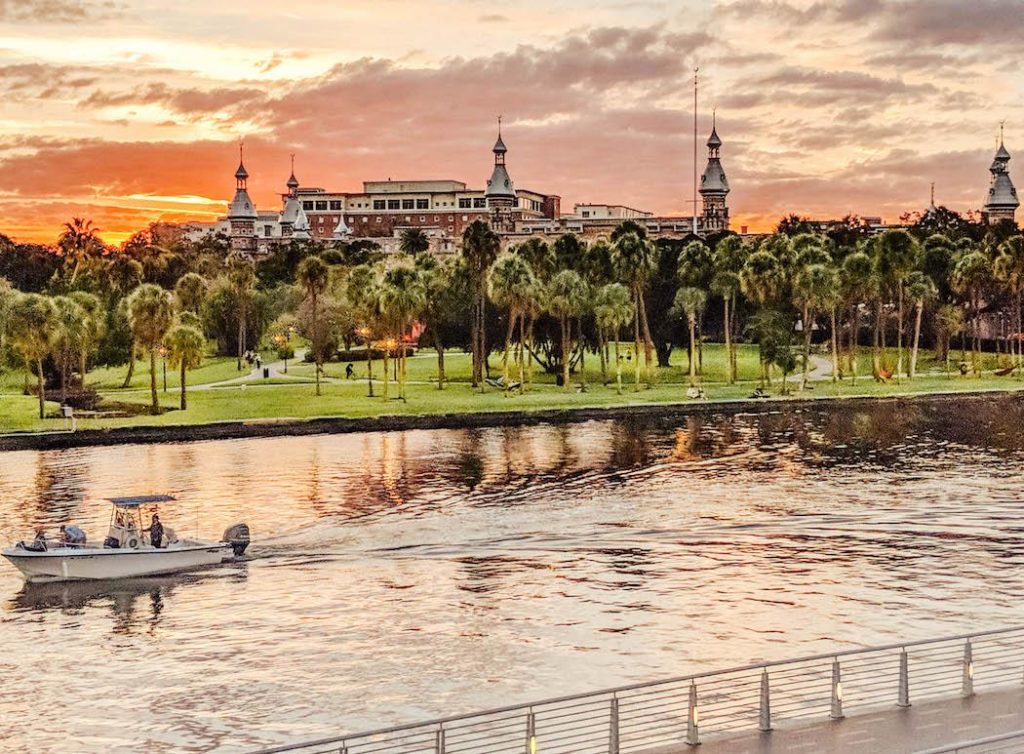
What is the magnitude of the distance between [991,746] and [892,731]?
243 centimetres

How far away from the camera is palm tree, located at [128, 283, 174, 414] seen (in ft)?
341

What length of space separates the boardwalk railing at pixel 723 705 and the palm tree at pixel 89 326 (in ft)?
271

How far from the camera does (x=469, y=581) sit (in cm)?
4962

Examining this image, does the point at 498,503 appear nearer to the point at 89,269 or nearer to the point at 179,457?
the point at 179,457

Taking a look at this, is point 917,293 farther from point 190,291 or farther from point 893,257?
point 190,291

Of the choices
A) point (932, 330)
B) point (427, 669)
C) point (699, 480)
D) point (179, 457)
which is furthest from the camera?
point (932, 330)

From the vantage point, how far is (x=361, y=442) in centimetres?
9525

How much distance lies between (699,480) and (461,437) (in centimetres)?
2638

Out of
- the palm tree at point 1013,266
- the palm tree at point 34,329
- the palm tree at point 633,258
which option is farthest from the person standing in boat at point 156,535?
the palm tree at point 1013,266

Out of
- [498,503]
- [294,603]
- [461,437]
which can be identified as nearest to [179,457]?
[461,437]

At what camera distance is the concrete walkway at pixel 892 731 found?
23.7m

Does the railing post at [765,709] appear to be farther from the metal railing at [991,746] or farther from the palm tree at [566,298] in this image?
the palm tree at [566,298]

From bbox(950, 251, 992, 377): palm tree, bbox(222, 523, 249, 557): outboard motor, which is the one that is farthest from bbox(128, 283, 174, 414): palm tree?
bbox(950, 251, 992, 377): palm tree

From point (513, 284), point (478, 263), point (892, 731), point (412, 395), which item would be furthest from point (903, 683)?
point (478, 263)
